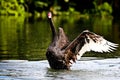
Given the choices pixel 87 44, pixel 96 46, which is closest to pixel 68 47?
pixel 87 44

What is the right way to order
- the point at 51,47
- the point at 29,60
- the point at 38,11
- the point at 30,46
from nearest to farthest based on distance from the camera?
1. the point at 51,47
2. the point at 29,60
3. the point at 30,46
4. the point at 38,11

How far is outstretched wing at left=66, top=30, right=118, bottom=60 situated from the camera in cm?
1238

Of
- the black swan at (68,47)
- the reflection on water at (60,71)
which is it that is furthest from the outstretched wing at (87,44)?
the reflection on water at (60,71)

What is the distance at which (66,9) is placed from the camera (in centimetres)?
5988

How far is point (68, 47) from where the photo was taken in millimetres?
12375

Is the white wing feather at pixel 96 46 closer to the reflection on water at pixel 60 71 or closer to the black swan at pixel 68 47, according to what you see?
the black swan at pixel 68 47

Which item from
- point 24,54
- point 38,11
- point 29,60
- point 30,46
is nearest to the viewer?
point 29,60

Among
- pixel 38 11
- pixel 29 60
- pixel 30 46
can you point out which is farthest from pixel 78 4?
pixel 29 60

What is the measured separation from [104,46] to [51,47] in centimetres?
128

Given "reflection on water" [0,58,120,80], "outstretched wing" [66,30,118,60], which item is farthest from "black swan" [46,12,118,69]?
"reflection on water" [0,58,120,80]

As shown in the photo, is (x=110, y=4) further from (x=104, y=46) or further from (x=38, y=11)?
(x=104, y=46)

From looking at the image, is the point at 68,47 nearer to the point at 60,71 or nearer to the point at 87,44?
the point at 87,44

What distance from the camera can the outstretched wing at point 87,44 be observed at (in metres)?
12.4

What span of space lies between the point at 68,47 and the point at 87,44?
0.46m
